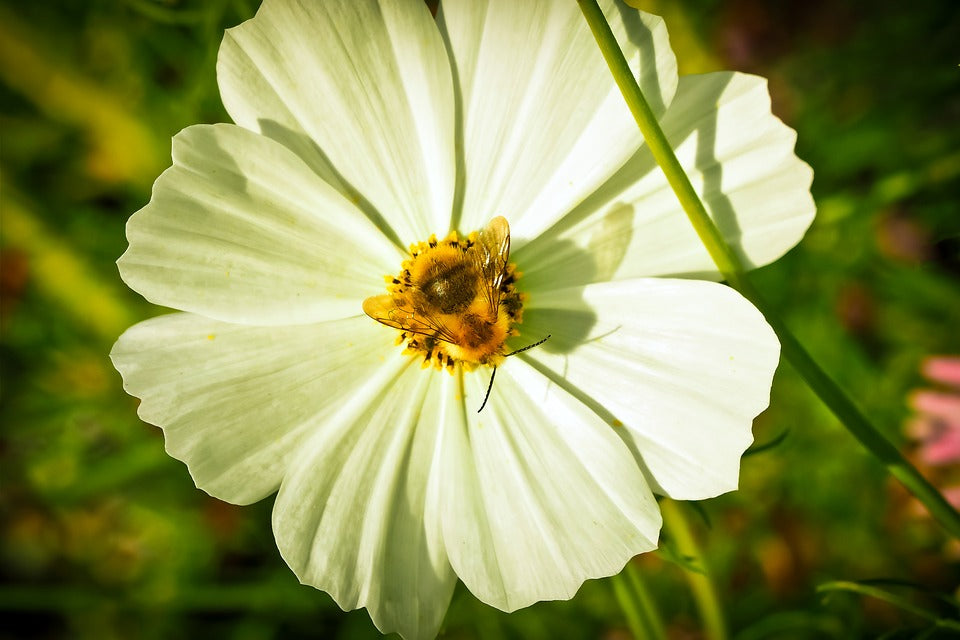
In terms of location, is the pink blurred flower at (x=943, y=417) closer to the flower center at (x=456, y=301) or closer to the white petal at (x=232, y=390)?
the flower center at (x=456, y=301)

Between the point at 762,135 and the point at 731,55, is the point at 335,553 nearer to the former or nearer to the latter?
the point at 762,135

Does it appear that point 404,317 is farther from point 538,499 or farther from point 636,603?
point 636,603

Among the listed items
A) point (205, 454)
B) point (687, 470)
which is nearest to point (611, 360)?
point (687, 470)

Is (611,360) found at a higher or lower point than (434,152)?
lower

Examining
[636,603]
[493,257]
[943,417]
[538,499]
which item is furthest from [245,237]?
[943,417]

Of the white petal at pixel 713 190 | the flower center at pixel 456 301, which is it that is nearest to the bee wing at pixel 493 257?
the flower center at pixel 456 301

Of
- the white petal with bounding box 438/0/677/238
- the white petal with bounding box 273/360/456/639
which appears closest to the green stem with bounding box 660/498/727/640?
the white petal with bounding box 273/360/456/639

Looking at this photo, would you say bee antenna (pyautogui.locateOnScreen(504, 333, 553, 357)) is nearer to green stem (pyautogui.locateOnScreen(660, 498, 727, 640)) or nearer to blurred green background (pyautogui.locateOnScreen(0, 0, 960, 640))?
green stem (pyautogui.locateOnScreen(660, 498, 727, 640))
